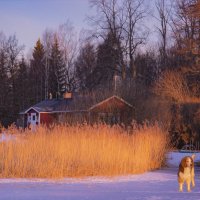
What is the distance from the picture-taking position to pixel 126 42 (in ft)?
140

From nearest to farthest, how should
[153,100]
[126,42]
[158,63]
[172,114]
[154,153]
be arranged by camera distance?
[154,153], [172,114], [153,100], [126,42], [158,63]

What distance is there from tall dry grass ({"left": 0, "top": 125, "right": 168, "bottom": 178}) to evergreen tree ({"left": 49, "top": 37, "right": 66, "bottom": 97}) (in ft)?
116

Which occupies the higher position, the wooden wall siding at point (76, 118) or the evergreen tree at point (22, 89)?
the evergreen tree at point (22, 89)

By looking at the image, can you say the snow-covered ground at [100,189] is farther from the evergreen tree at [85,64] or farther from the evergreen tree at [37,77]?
the evergreen tree at [37,77]

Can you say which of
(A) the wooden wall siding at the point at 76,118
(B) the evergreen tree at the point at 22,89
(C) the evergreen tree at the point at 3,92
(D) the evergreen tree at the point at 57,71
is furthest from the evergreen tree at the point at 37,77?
(A) the wooden wall siding at the point at 76,118

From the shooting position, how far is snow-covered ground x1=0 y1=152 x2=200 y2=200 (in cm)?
1095

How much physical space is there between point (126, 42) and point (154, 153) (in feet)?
85.4

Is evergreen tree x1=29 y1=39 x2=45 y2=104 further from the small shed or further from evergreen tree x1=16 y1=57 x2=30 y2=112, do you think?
the small shed

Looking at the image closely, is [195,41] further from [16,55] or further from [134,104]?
[16,55]

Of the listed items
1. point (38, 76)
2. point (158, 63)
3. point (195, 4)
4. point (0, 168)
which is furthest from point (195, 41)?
point (38, 76)

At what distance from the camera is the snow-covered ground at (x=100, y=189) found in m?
11.0

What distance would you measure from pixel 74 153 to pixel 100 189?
3.33 meters

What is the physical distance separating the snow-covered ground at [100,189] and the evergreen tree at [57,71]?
37659 millimetres

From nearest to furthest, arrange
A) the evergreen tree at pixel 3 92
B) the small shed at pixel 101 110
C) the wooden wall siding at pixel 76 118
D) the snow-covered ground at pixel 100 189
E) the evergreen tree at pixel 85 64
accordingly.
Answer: the snow-covered ground at pixel 100 189
the wooden wall siding at pixel 76 118
the small shed at pixel 101 110
the evergreen tree at pixel 85 64
the evergreen tree at pixel 3 92
